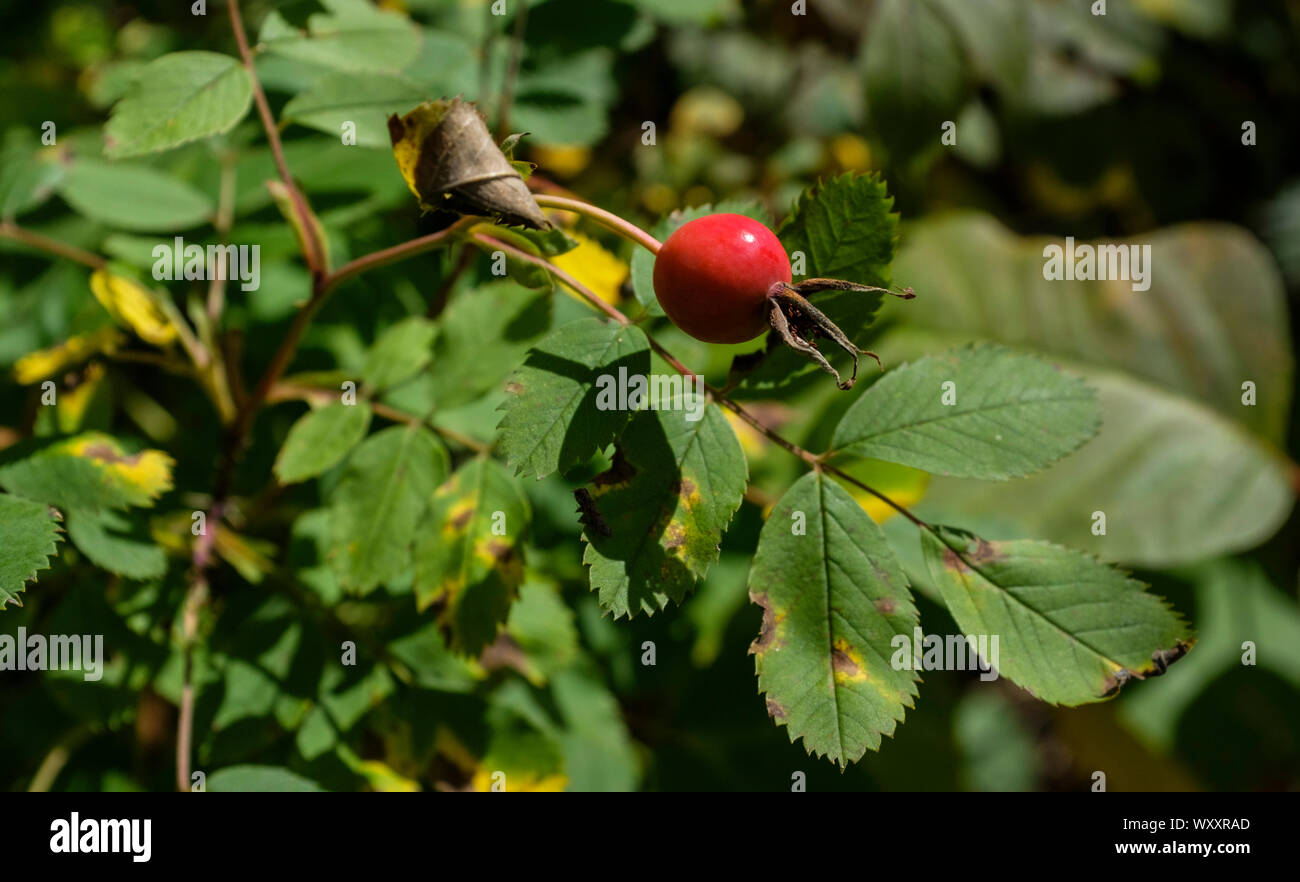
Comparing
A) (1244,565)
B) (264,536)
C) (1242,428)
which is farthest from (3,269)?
(1244,565)

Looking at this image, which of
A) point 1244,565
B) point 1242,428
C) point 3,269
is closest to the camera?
point 3,269

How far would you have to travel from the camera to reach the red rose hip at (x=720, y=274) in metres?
0.69

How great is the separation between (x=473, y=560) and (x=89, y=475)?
430 mm

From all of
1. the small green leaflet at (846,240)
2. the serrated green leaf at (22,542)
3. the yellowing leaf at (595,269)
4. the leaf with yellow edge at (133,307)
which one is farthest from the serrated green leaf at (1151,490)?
the serrated green leaf at (22,542)

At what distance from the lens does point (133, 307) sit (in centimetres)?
114

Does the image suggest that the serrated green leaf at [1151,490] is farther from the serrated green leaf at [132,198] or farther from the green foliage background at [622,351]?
the serrated green leaf at [132,198]

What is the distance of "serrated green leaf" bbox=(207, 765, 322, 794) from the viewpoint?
1.04 metres

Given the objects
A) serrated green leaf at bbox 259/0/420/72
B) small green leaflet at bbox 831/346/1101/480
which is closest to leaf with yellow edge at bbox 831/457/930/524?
small green leaflet at bbox 831/346/1101/480

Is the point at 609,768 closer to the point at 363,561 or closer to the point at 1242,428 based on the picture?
the point at 363,561

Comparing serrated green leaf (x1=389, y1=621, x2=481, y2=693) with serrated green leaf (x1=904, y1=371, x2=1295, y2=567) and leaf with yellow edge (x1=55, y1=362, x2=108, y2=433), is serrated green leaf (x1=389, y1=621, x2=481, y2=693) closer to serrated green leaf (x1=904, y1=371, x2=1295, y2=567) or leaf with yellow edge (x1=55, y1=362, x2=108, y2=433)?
leaf with yellow edge (x1=55, y1=362, x2=108, y2=433)

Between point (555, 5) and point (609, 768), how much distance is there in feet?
3.79

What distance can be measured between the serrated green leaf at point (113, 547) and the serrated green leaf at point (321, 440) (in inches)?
6.8

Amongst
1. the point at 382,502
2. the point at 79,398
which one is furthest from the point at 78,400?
the point at 382,502
